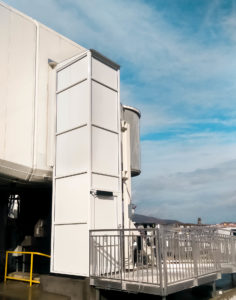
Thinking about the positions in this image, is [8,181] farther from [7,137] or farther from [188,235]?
[188,235]

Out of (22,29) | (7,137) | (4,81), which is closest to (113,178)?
(7,137)

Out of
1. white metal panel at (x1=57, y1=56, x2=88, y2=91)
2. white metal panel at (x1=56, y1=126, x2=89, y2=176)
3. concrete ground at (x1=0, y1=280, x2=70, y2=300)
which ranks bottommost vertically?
concrete ground at (x1=0, y1=280, x2=70, y2=300)

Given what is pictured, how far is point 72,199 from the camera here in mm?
9180

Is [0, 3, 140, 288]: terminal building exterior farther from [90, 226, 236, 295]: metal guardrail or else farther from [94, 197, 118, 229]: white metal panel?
[90, 226, 236, 295]: metal guardrail

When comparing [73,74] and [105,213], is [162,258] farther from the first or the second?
[73,74]

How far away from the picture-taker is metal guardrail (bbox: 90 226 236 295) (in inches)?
271

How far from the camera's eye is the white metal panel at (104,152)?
921cm

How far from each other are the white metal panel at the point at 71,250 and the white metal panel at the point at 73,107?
121 inches

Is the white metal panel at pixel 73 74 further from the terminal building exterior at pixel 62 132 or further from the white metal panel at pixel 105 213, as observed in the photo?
the white metal panel at pixel 105 213

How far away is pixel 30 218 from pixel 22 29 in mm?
7061

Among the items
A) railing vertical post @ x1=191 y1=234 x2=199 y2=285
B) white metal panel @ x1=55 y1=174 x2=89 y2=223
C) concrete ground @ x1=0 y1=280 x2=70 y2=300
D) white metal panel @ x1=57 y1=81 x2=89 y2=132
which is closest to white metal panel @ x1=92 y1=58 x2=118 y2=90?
white metal panel @ x1=57 y1=81 x2=89 y2=132

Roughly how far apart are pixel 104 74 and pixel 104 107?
3.69 feet

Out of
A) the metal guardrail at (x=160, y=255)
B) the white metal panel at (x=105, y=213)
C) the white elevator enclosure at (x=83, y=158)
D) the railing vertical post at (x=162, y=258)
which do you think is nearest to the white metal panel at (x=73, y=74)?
the white elevator enclosure at (x=83, y=158)

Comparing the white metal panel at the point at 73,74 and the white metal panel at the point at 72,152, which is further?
the white metal panel at the point at 73,74
